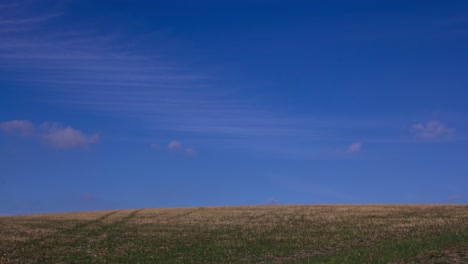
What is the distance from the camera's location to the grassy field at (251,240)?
32.8 metres

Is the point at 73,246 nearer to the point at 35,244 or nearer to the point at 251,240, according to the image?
the point at 35,244

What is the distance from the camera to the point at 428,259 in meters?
27.8

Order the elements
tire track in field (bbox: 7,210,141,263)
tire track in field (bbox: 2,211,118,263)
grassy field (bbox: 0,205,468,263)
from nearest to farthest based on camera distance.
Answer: grassy field (bbox: 0,205,468,263) < tire track in field (bbox: 7,210,141,263) < tire track in field (bbox: 2,211,118,263)

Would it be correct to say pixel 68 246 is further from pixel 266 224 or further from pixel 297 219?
pixel 297 219

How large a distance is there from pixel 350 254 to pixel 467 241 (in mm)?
7038

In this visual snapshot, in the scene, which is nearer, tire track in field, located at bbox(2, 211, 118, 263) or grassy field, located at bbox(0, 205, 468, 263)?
grassy field, located at bbox(0, 205, 468, 263)

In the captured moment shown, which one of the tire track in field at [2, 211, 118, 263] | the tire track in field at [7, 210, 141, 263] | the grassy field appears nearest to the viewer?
the grassy field

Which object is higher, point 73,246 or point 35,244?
point 35,244

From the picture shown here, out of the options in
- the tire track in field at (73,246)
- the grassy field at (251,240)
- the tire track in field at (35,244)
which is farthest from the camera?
the tire track in field at (35,244)

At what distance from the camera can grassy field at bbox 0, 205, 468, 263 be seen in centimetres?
3284

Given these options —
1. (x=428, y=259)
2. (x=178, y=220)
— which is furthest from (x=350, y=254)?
Answer: (x=178, y=220)

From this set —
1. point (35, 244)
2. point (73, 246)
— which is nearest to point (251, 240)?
point (73, 246)

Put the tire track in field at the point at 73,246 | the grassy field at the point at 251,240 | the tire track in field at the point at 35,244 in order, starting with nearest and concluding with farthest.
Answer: the grassy field at the point at 251,240 → the tire track in field at the point at 73,246 → the tire track in field at the point at 35,244

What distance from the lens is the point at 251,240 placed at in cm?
4197
